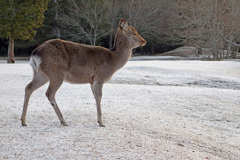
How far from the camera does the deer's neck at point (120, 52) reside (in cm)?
616

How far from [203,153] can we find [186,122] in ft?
7.81

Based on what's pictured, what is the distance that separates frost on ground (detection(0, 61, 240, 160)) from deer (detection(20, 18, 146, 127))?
554 millimetres

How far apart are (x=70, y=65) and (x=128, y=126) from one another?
153 centimetres

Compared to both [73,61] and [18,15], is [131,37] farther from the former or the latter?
[18,15]

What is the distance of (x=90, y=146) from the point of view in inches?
180

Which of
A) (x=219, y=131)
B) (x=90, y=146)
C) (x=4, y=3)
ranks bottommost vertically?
(x=219, y=131)

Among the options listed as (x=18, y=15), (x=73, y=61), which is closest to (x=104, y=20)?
(x=18, y=15)

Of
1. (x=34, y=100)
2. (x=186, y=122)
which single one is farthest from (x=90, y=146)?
(x=34, y=100)

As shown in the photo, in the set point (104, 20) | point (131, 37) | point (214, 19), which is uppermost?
point (104, 20)

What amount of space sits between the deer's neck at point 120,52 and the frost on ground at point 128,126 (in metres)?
1.11

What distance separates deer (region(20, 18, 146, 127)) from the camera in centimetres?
532

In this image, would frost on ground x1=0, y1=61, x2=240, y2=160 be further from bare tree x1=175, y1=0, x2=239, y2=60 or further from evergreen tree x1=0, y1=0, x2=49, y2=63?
bare tree x1=175, y1=0, x2=239, y2=60

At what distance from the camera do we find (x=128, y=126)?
19.6 ft

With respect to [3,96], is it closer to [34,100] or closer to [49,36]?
[34,100]
